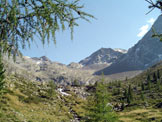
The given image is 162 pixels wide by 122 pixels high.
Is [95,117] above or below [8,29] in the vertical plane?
below

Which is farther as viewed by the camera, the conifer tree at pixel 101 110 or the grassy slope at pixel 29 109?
the grassy slope at pixel 29 109

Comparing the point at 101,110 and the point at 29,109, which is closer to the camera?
the point at 101,110

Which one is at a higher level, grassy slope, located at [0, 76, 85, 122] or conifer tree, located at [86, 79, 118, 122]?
conifer tree, located at [86, 79, 118, 122]

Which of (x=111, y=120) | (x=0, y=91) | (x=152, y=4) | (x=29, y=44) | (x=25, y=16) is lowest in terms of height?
(x=111, y=120)

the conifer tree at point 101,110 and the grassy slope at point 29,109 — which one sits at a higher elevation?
the conifer tree at point 101,110

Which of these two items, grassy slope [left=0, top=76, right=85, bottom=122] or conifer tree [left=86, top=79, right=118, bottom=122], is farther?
grassy slope [left=0, top=76, right=85, bottom=122]

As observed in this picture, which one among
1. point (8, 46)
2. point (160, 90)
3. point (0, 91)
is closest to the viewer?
point (8, 46)

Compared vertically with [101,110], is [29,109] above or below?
below

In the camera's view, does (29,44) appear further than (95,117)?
No

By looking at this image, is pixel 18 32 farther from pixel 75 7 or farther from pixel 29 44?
pixel 75 7

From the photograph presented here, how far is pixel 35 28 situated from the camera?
4527mm

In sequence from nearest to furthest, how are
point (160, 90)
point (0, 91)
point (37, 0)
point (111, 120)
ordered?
point (37, 0)
point (111, 120)
point (0, 91)
point (160, 90)

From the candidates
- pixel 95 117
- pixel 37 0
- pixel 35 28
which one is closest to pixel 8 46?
pixel 35 28

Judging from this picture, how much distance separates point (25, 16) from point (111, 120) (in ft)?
63.7
